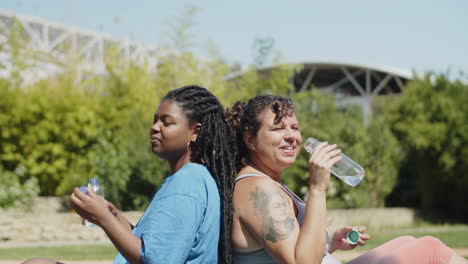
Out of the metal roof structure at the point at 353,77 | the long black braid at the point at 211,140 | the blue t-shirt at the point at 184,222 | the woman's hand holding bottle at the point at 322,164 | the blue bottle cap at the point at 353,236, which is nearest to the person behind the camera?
the blue t-shirt at the point at 184,222

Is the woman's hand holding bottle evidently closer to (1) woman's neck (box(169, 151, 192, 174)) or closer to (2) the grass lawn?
(1) woman's neck (box(169, 151, 192, 174))

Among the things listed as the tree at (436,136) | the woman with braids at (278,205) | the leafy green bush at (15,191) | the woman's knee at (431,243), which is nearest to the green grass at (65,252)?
the leafy green bush at (15,191)

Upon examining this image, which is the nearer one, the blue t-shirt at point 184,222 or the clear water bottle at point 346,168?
the blue t-shirt at point 184,222

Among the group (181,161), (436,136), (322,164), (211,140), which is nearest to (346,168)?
(322,164)

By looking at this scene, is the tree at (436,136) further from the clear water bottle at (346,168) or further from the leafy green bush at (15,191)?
the clear water bottle at (346,168)

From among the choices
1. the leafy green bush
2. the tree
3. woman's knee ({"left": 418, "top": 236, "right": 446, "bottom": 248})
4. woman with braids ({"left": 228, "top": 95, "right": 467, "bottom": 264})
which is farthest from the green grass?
the tree

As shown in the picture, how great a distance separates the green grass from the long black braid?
5511 mm

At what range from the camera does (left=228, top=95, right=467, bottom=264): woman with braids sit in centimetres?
264

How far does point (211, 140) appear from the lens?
9.55 feet

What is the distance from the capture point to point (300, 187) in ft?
45.8

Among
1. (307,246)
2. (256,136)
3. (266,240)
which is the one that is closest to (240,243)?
(266,240)

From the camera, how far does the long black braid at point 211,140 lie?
2855 millimetres

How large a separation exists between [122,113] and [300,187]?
531cm

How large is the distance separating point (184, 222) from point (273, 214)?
1.45 feet
